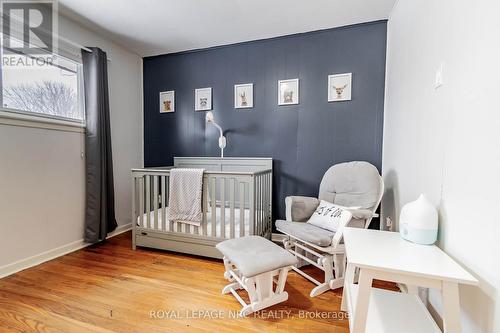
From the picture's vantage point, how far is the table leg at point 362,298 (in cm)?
89

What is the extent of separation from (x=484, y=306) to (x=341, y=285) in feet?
3.64

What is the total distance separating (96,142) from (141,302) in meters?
1.73

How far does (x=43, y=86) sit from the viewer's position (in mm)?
2244

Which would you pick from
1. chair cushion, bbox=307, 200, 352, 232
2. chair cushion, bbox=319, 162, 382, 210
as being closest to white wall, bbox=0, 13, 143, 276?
chair cushion, bbox=307, 200, 352, 232

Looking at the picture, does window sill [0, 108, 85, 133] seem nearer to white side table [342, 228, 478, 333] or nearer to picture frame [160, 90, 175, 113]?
picture frame [160, 90, 175, 113]

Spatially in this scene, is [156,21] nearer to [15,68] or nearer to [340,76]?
[15,68]

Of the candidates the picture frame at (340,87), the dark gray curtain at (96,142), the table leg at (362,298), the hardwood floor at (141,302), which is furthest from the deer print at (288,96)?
the table leg at (362,298)

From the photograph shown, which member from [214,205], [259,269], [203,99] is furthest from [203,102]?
[259,269]

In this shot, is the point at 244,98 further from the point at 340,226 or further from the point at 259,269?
the point at 259,269

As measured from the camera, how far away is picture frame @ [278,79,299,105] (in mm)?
2682

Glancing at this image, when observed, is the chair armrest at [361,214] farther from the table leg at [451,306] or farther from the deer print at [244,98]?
the deer print at [244,98]

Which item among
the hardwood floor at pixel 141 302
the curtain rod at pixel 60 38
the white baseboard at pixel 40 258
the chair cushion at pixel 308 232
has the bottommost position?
the hardwood floor at pixel 141 302

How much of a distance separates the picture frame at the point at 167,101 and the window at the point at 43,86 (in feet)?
3.08

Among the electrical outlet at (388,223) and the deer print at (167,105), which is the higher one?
the deer print at (167,105)
